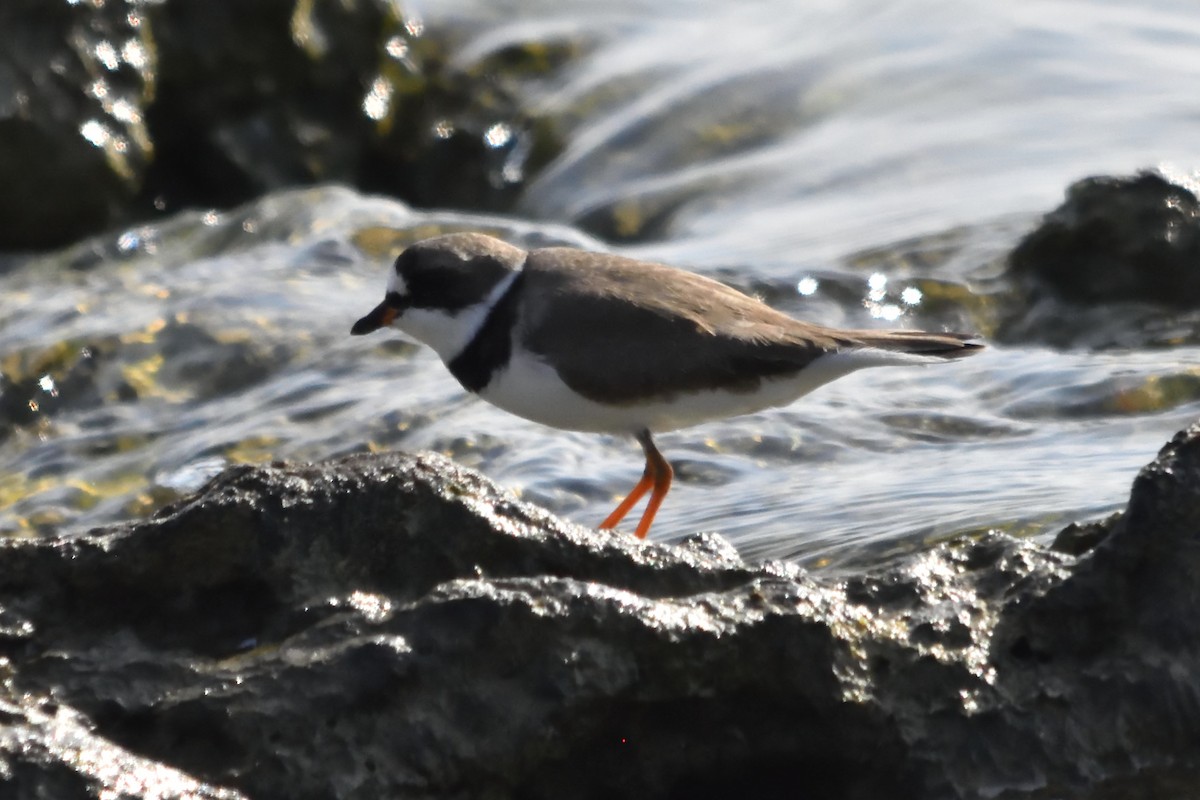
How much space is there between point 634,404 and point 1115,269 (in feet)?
14.2

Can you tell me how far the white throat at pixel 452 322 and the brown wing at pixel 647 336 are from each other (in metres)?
0.18

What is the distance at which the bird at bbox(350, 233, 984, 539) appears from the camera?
20.5 feet

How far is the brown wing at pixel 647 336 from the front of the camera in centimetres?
621

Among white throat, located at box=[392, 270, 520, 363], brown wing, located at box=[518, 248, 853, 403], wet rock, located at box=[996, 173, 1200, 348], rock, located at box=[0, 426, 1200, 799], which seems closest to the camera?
rock, located at box=[0, 426, 1200, 799]

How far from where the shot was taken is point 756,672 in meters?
3.77

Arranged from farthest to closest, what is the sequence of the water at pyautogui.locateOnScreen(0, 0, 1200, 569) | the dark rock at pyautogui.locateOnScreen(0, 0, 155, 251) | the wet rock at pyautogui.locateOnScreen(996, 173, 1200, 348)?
the dark rock at pyautogui.locateOnScreen(0, 0, 155, 251)
the wet rock at pyautogui.locateOnScreen(996, 173, 1200, 348)
the water at pyautogui.locateOnScreen(0, 0, 1200, 569)

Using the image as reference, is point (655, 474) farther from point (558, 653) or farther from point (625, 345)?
point (558, 653)

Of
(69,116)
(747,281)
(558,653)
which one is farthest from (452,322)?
(69,116)

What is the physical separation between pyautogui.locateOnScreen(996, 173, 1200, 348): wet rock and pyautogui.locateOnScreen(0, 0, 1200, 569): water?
324 millimetres

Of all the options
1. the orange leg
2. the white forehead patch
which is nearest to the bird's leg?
the orange leg

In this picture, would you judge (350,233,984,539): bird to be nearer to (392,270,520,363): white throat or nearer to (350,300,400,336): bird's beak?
(392,270,520,363): white throat

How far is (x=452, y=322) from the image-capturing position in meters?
6.73

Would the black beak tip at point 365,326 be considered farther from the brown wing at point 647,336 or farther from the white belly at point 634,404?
the brown wing at point 647,336

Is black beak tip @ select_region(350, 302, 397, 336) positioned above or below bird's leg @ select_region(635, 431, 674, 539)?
above
